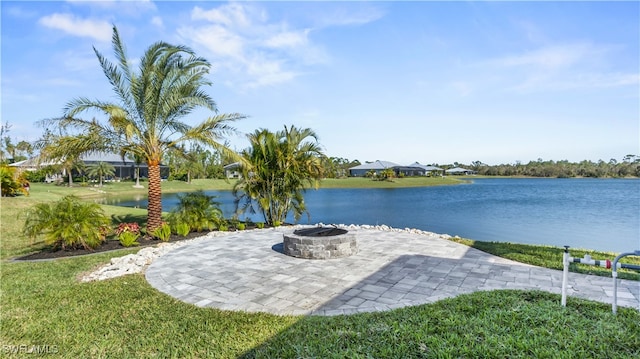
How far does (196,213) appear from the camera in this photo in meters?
9.62

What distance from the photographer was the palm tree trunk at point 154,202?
9.21 m

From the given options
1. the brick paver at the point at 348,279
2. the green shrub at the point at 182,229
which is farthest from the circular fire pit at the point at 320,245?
the green shrub at the point at 182,229

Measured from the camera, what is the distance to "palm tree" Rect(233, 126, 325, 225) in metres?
11.0

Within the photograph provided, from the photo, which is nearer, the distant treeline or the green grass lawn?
the green grass lawn

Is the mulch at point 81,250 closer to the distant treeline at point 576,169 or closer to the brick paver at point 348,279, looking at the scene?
the brick paver at point 348,279

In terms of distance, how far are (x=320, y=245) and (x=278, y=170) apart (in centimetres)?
513

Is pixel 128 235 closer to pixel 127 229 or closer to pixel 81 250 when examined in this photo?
pixel 127 229

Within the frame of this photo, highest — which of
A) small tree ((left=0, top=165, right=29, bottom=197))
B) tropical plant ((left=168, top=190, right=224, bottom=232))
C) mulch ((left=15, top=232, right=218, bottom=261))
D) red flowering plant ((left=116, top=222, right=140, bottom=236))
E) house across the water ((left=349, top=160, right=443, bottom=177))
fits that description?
house across the water ((left=349, top=160, right=443, bottom=177))

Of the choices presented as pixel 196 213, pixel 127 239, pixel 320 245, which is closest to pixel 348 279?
pixel 320 245

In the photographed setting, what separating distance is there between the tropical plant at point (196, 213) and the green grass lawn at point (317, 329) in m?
4.83

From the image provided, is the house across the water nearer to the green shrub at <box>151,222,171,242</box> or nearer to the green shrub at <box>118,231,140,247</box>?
the green shrub at <box>151,222,171,242</box>

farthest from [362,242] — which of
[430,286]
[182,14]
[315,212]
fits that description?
[315,212]

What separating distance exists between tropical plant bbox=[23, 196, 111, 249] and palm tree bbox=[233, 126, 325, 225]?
4.42 m

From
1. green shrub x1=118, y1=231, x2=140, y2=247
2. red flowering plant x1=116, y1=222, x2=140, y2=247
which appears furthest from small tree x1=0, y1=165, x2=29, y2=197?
green shrub x1=118, y1=231, x2=140, y2=247
